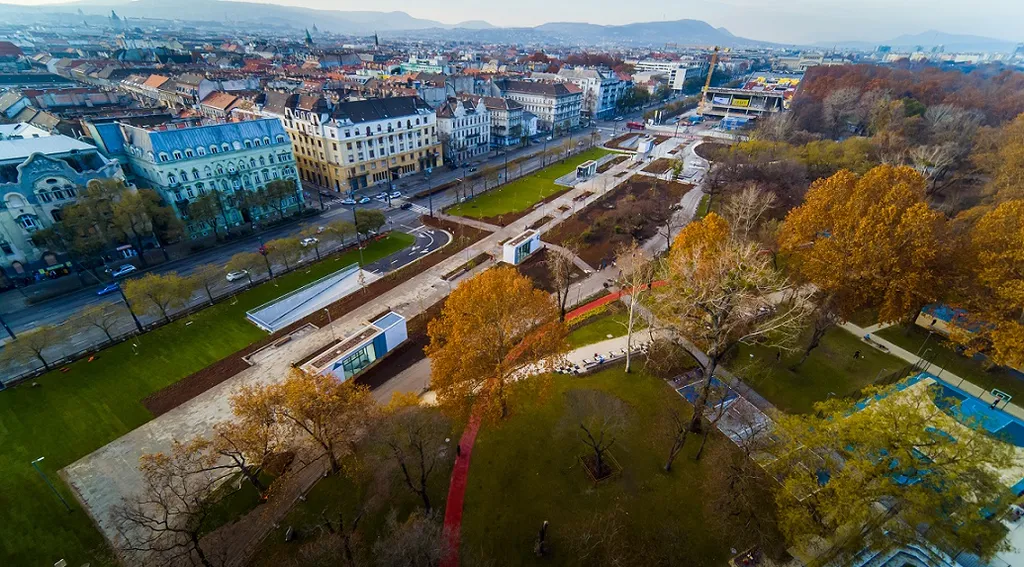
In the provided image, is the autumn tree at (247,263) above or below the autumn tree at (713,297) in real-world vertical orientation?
below

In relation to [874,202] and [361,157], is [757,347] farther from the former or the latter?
[361,157]

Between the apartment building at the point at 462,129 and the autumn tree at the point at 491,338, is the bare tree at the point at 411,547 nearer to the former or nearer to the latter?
the autumn tree at the point at 491,338

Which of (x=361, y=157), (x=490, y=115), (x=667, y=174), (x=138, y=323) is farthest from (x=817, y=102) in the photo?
(x=138, y=323)

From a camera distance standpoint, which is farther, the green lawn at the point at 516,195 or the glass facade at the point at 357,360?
the green lawn at the point at 516,195

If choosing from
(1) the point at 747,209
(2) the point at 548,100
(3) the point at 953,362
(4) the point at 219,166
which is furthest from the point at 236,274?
(2) the point at 548,100

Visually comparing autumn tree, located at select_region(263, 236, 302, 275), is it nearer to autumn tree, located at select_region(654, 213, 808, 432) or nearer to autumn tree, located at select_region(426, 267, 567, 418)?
autumn tree, located at select_region(426, 267, 567, 418)

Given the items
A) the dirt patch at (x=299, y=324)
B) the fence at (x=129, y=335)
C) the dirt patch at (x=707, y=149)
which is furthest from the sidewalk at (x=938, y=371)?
the dirt patch at (x=707, y=149)
